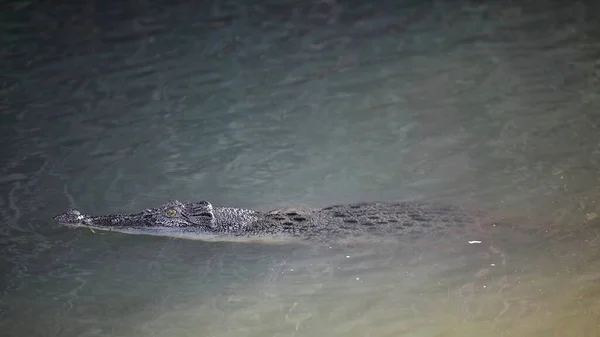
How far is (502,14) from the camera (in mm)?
11609

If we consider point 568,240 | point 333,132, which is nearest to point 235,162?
point 333,132

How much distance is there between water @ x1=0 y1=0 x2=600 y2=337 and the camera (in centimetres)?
498

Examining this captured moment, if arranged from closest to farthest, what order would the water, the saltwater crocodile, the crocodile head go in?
the water
the saltwater crocodile
the crocodile head

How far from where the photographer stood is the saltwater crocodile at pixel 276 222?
5.95 meters

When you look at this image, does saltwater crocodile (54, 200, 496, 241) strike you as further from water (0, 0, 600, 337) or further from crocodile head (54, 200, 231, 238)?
water (0, 0, 600, 337)

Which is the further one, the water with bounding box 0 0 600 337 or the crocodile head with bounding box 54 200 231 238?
the crocodile head with bounding box 54 200 231 238

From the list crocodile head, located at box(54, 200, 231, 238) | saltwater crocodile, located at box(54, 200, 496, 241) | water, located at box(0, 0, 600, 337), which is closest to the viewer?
water, located at box(0, 0, 600, 337)

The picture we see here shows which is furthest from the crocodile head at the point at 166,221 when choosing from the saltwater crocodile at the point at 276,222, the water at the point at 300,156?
the water at the point at 300,156

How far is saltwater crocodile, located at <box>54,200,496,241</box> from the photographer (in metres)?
5.95

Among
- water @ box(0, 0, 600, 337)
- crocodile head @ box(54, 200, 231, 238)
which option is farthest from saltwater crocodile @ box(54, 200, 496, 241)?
water @ box(0, 0, 600, 337)

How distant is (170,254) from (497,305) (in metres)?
2.80

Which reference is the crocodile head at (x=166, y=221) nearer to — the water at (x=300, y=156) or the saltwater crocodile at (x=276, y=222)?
the saltwater crocodile at (x=276, y=222)

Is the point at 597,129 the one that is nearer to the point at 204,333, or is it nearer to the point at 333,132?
the point at 333,132

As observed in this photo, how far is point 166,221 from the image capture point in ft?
20.0
